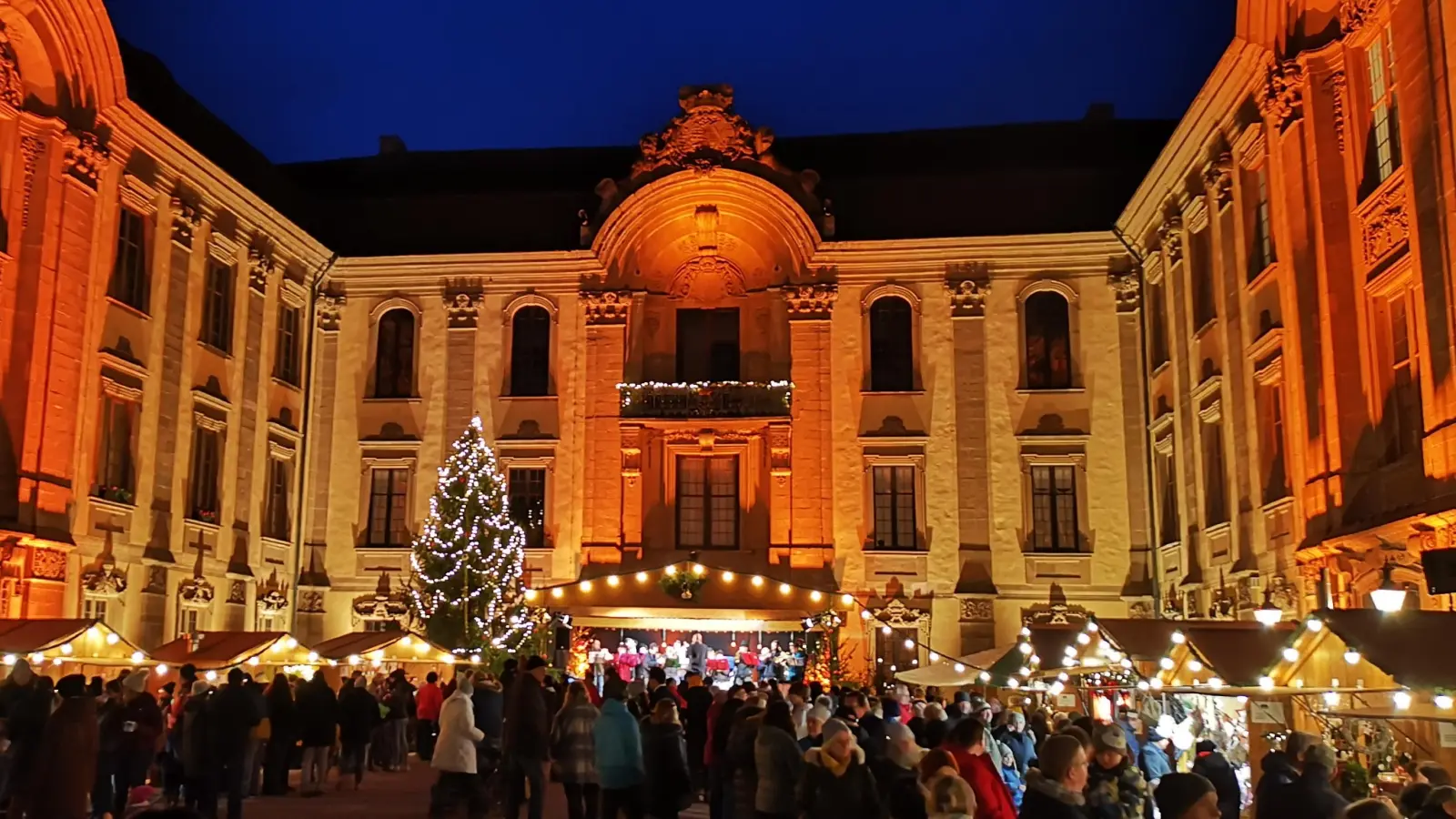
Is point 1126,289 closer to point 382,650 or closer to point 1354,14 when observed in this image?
point 1354,14

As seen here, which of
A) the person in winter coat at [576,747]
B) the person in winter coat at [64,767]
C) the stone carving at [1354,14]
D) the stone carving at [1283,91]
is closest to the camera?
the person in winter coat at [64,767]

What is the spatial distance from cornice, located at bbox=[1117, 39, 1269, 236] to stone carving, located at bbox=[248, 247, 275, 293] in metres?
18.4

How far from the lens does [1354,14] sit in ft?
57.4

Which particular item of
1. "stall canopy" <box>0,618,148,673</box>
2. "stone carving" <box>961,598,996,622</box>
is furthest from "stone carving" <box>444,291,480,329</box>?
"stall canopy" <box>0,618,148,673</box>

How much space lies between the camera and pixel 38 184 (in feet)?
72.3

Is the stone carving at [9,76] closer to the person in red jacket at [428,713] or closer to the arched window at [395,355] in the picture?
the arched window at [395,355]

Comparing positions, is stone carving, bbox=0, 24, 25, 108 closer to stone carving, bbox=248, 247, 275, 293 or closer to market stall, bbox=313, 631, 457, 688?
stone carving, bbox=248, 247, 275, 293

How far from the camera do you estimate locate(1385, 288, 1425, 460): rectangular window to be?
1596 cm

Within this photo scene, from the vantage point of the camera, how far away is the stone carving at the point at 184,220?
84.2 feet

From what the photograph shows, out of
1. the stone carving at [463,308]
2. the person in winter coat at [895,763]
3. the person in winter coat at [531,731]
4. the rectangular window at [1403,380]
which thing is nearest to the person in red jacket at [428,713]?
the person in winter coat at [531,731]

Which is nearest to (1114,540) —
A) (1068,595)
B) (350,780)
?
(1068,595)

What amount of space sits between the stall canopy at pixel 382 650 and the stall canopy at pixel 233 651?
0.93 meters

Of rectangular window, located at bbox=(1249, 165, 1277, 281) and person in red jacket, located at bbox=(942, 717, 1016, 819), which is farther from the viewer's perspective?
rectangular window, located at bbox=(1249, 165, 1277, 281)

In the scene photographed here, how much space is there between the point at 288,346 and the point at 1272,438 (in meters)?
20.9
